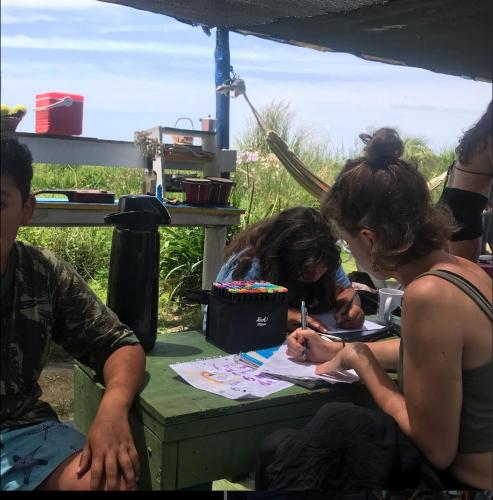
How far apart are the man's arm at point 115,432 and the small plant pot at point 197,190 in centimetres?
172

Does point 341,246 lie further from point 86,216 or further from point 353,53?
point 86,216

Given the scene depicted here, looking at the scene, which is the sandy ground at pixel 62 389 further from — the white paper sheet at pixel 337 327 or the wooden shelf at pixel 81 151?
the white paper sheet at pixel 337 327

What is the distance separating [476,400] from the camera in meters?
1.19

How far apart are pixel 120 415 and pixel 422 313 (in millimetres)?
677

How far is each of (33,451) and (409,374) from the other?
2.63 feet

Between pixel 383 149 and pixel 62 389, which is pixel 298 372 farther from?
pixel 62 389

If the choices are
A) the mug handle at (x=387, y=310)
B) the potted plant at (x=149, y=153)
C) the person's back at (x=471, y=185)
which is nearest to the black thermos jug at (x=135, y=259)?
the potted plant at (x=149, y=153)

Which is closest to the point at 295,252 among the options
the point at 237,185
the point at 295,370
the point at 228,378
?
the point at 295,370

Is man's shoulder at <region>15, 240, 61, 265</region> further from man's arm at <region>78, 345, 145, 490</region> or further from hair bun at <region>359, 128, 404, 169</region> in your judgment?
hair bun at <region>359, 128, 404, 169</region>

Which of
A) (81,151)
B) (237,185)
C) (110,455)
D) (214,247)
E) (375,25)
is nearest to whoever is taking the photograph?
(110,455)

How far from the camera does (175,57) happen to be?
1.45 m

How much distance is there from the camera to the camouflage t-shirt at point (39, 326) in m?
1.17

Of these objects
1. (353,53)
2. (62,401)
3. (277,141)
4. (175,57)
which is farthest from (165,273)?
(175,57)

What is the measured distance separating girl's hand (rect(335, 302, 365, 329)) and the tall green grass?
500 millimetres
